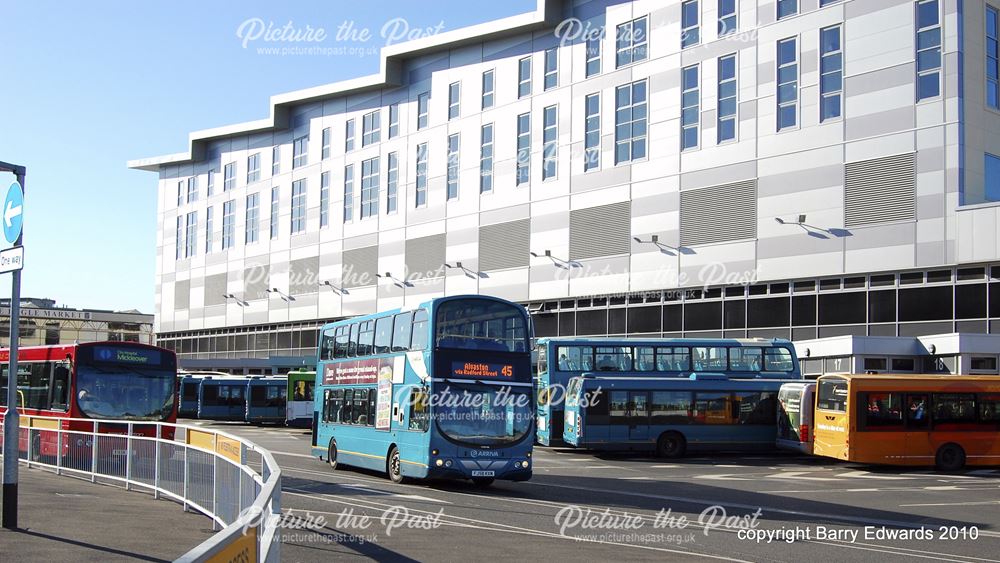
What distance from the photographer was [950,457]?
95.7 feet

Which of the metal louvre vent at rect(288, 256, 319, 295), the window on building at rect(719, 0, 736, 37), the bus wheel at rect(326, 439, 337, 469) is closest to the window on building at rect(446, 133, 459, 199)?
the metal louvre vent at rect(288, 256, 319, 295)

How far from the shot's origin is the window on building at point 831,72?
39.3 meters

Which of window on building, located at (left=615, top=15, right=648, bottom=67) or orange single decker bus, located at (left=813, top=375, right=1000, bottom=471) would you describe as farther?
window on building, located at (left=615, top=15, right=648, bottom=67)

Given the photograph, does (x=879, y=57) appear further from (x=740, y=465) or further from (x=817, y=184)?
(x=740, y=465)

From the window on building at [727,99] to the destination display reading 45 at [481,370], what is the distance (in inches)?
939

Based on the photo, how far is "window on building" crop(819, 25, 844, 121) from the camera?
39.3 metres

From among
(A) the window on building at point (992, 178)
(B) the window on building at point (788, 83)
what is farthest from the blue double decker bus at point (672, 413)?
(B) the window on building at point (788, 83)

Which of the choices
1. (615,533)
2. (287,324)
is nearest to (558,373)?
(615,533)

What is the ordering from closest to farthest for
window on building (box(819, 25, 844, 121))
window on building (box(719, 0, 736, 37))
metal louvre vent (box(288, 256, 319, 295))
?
window on building (box(819, 25, 844, 121))
window on building (box(719, 0, 736, 37))
metal louvre vent (box(288, 256, 319, 295))

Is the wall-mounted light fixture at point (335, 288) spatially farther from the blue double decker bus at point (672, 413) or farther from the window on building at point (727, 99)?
the blue double decker bus at point (672, 413)

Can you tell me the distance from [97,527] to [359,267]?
158ft

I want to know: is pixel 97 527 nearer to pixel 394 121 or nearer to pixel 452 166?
pixel 452 166

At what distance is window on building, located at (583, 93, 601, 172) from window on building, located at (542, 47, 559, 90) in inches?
108

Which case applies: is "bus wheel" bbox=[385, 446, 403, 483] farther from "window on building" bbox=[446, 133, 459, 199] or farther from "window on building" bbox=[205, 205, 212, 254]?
"window on building" bbox=[205, 205, 212, 254]
